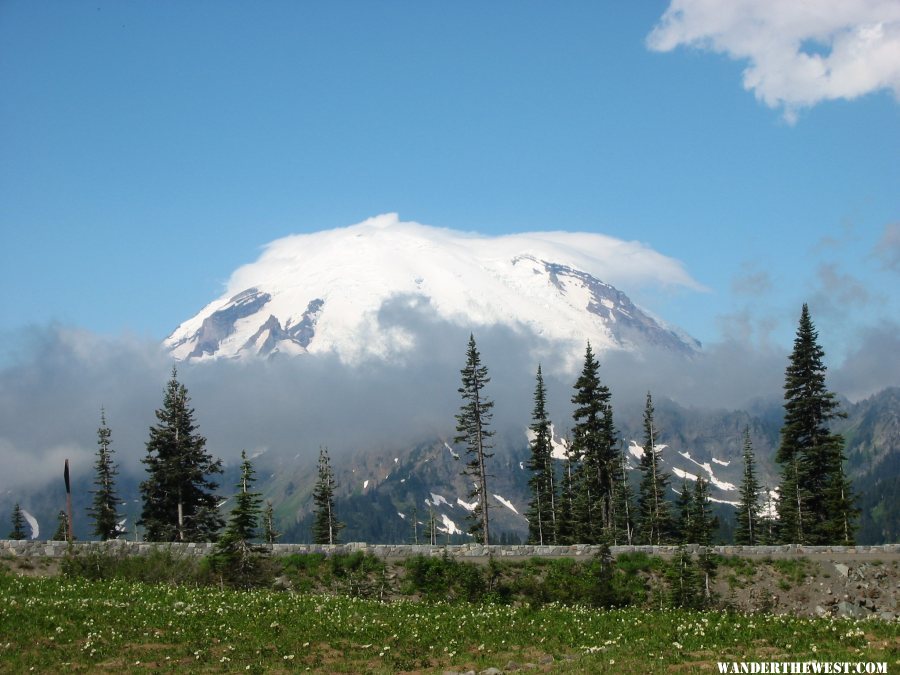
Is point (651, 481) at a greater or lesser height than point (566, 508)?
greater

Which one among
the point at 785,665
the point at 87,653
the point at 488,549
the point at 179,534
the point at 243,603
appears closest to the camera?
the point at 785,665

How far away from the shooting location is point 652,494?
81062mm

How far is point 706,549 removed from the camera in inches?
1843

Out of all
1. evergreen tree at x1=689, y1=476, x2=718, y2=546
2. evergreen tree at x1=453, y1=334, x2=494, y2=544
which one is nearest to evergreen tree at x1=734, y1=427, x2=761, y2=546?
evergreen tree at x1=689, y1=476, x2=718, y2=546

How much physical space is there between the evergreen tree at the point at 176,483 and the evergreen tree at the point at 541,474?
2870cm

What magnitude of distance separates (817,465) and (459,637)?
148 ft

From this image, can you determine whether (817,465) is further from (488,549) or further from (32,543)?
(32,543)

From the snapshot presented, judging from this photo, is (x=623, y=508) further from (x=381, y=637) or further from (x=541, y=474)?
(x=381, y=637)

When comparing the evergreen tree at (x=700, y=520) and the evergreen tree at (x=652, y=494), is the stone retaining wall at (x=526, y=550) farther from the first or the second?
the evergreen tree at (x=652, y=494)

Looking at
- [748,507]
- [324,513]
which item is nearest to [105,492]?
[324,513]

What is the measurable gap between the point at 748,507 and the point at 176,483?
59.0 metres

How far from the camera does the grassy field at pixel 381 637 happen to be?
22094mm

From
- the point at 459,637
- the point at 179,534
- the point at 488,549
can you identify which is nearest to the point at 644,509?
the point at 488,549

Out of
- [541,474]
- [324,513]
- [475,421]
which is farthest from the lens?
[324,513]
